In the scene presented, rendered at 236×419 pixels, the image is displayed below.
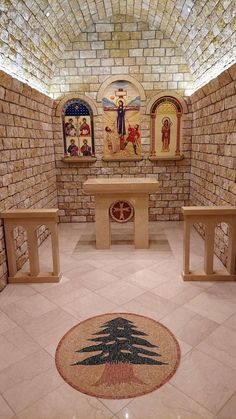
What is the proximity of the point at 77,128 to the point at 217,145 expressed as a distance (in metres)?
3.67

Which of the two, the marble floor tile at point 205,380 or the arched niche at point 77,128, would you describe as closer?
the marble floor tile at point 205,380

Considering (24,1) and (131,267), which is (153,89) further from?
(131,267)


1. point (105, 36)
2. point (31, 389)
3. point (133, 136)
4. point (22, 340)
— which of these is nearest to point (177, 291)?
point (22, 340)

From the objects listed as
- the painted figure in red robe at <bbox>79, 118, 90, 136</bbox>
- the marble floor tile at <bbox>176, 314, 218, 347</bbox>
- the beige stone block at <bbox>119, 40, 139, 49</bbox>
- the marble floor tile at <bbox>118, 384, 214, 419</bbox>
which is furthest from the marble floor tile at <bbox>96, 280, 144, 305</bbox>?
the beige stone block at <bbox>119, 40, 139, 49</bbox>

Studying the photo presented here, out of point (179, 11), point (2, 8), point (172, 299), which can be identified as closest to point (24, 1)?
point (2, 8)

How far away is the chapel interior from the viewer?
247 centimetres

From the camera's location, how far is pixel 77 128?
23.5 ft

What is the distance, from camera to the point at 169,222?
24.4ft

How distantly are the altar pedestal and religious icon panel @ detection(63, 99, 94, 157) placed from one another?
2.18 meters

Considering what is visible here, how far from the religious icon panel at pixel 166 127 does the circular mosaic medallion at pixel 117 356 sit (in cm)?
494

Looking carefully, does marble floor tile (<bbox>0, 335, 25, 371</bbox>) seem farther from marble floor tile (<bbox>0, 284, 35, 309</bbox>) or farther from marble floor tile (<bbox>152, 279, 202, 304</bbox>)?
marble floor tile (<bbox>152, 279, 202, 304</bbox>)

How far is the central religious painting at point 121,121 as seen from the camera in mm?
6957

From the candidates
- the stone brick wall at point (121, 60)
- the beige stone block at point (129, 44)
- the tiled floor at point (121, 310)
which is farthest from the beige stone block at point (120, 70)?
the tiled floor at point (121, 310)

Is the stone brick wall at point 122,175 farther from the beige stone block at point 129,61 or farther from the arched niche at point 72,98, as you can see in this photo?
the beige stone block at point 129,61
